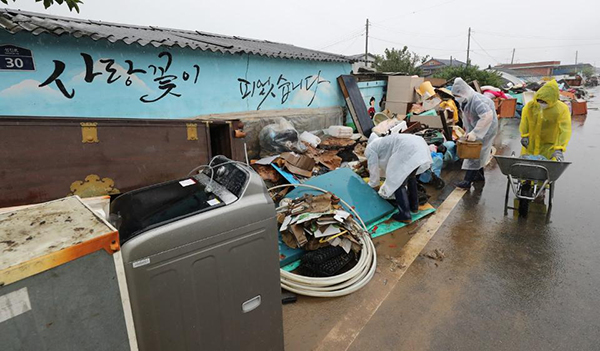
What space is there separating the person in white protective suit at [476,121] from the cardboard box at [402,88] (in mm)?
4854

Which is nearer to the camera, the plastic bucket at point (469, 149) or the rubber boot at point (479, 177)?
the plastic bucket at point (469, 149)

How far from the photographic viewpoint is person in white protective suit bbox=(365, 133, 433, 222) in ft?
13.5

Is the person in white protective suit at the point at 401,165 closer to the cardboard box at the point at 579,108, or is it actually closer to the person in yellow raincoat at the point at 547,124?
the person in yellow raincoat at the point at 547,124

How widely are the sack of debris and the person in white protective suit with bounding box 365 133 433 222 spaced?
68.6 inches

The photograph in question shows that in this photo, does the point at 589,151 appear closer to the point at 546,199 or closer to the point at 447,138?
the point at 447,138

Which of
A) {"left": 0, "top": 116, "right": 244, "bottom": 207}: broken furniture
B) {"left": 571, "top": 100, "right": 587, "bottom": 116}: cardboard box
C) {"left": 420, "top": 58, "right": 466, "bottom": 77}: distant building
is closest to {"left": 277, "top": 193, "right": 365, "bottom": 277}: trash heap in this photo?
{"left": 0, "top": 116, "right": 244, "bottom": 207}: broken furniture

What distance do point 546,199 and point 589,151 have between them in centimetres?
461

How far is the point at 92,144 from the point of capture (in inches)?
91.6

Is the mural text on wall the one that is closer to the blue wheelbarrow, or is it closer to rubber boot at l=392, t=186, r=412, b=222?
rubber boot at l=392, t=186, r=412, b=222

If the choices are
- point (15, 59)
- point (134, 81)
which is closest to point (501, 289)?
point (134, 81)

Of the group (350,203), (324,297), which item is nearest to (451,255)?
(350,203)

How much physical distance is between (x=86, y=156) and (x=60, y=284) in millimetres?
1651

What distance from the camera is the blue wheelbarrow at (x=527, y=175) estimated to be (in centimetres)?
395

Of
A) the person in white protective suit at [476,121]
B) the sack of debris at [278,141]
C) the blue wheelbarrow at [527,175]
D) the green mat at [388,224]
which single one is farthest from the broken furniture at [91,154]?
the person in white protective suit at [476,121]
